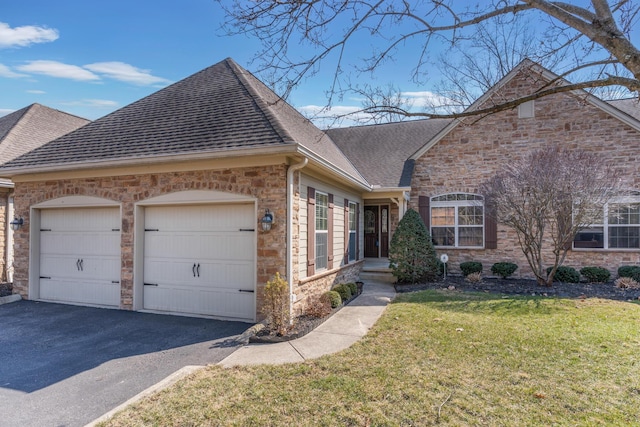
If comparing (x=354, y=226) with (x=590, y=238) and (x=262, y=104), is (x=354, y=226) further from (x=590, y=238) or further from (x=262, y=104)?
(x=590, y=238)

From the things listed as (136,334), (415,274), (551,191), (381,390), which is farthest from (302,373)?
(551,191)

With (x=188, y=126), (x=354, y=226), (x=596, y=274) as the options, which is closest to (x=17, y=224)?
(x=188, y=126)

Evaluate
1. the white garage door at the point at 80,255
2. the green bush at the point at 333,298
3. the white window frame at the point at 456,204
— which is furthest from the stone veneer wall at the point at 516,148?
the white garage door at the point at 80,255

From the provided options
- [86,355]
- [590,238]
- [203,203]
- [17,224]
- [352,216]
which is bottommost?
[86,355]

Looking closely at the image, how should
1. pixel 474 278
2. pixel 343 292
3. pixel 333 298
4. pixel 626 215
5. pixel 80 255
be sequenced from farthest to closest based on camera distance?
1. pixel 626 215
2. pixel 474 278
3. pixel 343 292
4. pixel 80 255
5. pixel 333 298

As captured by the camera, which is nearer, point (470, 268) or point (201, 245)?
point (201, 245)

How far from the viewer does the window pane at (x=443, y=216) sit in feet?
40.1

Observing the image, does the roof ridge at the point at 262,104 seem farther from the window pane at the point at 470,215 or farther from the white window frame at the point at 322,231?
the window pane at the point at 470,215

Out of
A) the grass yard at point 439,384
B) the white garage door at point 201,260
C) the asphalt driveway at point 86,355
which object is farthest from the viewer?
the white garage door at point 201,260

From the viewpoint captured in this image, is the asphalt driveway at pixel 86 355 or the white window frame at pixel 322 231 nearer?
the asphalt driveway at pixel 86 355

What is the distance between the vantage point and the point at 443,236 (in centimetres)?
1225

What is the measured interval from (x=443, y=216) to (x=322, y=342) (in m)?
8.21

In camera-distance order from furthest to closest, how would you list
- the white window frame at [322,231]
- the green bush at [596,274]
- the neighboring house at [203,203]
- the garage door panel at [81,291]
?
the green bush at [596,274]
the white window frame at [322,231]
the garage door panel at [81,291]
the neighboring house at [203,203]

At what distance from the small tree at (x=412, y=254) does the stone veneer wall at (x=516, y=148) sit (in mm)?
2030
